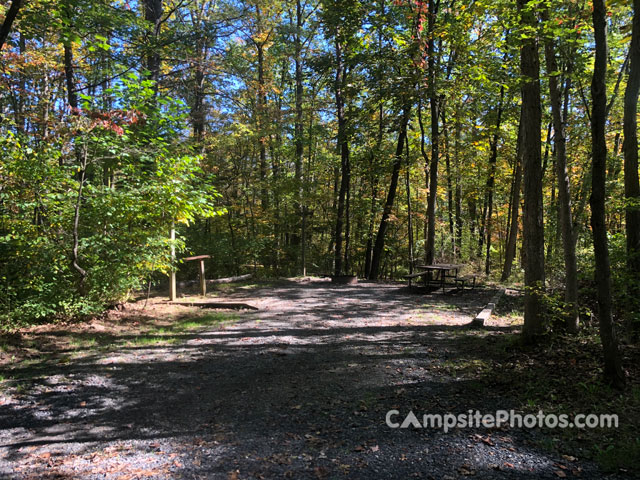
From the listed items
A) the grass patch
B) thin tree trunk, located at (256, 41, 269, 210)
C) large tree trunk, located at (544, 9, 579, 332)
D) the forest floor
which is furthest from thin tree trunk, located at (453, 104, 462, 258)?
the grass patch

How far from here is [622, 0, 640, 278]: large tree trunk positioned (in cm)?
450

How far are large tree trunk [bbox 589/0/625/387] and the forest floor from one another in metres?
0.35

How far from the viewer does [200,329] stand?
6.98 m

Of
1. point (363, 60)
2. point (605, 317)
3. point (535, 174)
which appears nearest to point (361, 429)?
point (605, 317)

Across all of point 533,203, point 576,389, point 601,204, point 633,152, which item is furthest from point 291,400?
point 633,152

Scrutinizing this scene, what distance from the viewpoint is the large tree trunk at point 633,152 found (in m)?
4.50

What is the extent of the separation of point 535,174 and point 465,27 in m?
6.07

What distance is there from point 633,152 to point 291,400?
5575mm

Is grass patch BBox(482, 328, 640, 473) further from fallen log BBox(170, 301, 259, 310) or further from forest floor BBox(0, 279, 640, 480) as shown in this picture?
fallen log BBox(170, 301, 259, 310)

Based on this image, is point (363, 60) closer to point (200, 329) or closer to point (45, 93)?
point (200, 329)

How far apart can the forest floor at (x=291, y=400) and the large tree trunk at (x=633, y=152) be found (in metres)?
1.30

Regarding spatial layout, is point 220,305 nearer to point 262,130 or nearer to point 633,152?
point 633,152

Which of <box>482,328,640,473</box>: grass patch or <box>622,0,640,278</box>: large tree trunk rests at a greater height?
<box>622,0,640,278</box>: large tree trunk

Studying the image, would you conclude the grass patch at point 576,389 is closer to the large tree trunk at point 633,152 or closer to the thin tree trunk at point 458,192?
the large tree trunk at point 633,152
